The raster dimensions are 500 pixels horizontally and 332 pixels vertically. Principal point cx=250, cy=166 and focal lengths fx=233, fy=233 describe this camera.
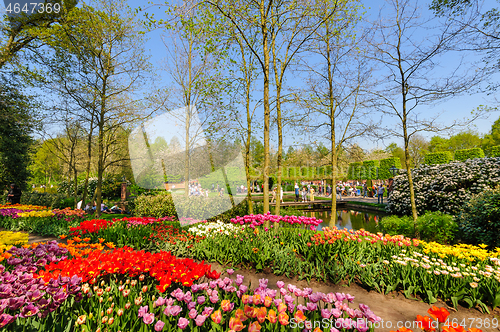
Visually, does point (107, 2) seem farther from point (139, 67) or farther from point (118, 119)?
point (118, 119)

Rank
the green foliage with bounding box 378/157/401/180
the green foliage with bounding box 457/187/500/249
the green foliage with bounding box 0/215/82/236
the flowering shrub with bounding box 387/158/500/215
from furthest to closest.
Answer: the green foliage with bounding box 378/157/401/180 < the flowering shrub with bounding box 387/158/500/215 < the green foliage with bounding box 0/215/82/236 < the green foliage with bounding box 457/187/500/249

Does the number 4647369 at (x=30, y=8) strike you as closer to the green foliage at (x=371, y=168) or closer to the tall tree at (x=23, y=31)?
the tall tree at (x=23, y=31)

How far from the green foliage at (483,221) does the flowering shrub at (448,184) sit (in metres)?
1.31

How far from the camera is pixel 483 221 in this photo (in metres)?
6.28

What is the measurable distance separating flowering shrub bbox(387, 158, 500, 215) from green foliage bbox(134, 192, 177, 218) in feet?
34.9

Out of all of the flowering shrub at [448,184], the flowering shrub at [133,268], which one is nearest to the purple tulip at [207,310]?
the flowering shrub at [133,268]

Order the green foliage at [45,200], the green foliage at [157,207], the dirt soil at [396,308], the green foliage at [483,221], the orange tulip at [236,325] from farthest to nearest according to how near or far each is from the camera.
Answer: the green foliage at [45,200] → the green foliage at [157,207] → the green foliage at [483,221] → the dirt soil at [396,308] → the orange tulip at [236,325]

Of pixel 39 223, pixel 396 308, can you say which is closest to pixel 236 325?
pixel 396 308

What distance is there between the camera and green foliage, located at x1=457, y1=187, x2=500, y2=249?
597cm

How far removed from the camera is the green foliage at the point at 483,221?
5.97 m

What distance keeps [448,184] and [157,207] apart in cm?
1248

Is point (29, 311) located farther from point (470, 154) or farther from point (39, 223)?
point (470, 154)

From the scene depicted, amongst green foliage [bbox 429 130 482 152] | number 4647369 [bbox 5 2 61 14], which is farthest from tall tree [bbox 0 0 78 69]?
green foliage [bbox 429 130 482 152]

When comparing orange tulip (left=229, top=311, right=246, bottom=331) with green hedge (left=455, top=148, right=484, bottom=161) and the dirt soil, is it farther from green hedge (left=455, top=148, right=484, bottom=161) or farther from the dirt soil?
green hedge (left=455, top=148, right=484, bottom=161)
